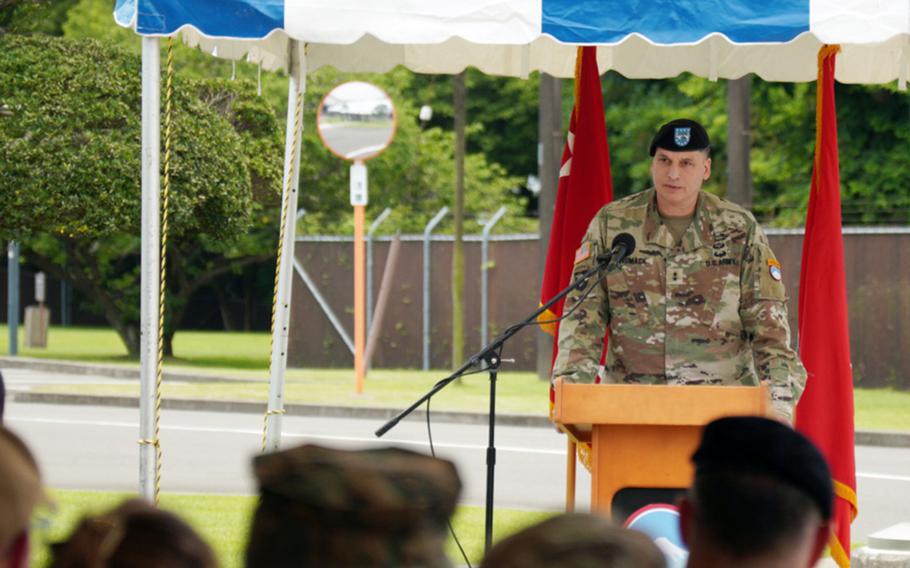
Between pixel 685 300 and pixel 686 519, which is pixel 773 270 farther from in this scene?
pixel 686 519

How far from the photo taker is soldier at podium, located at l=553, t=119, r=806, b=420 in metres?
5.99

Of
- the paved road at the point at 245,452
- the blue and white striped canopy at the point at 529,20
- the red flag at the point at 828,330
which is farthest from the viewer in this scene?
the paved road at the point at 245,452

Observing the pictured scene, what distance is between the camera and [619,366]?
619 centimetres

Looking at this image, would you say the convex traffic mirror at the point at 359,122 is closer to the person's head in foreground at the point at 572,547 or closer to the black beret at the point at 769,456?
the black beret at the point at 769,456

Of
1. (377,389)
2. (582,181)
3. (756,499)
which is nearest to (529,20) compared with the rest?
(582,181)

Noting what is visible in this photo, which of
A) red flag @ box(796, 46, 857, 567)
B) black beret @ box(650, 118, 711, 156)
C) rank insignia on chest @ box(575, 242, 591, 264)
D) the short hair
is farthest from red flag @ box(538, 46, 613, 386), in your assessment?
the short hair

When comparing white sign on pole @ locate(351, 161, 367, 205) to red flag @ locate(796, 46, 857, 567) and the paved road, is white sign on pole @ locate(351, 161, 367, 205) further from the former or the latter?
red flag @ locate(796, 46, 857, 567)

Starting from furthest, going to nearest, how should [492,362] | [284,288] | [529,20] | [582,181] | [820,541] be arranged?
[582,181] < [284,288] < [492,362] < [529,20] < [820,541]

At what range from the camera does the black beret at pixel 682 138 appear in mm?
5945

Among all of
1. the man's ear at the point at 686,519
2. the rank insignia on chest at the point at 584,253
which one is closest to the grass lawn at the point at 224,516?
the rank insignia on chest at the point at 584,253

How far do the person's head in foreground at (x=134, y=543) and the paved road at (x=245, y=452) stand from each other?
762 centimetres

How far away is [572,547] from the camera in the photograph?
1460mm

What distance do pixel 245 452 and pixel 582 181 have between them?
6.93 metres

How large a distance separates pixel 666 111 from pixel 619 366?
29341mm
